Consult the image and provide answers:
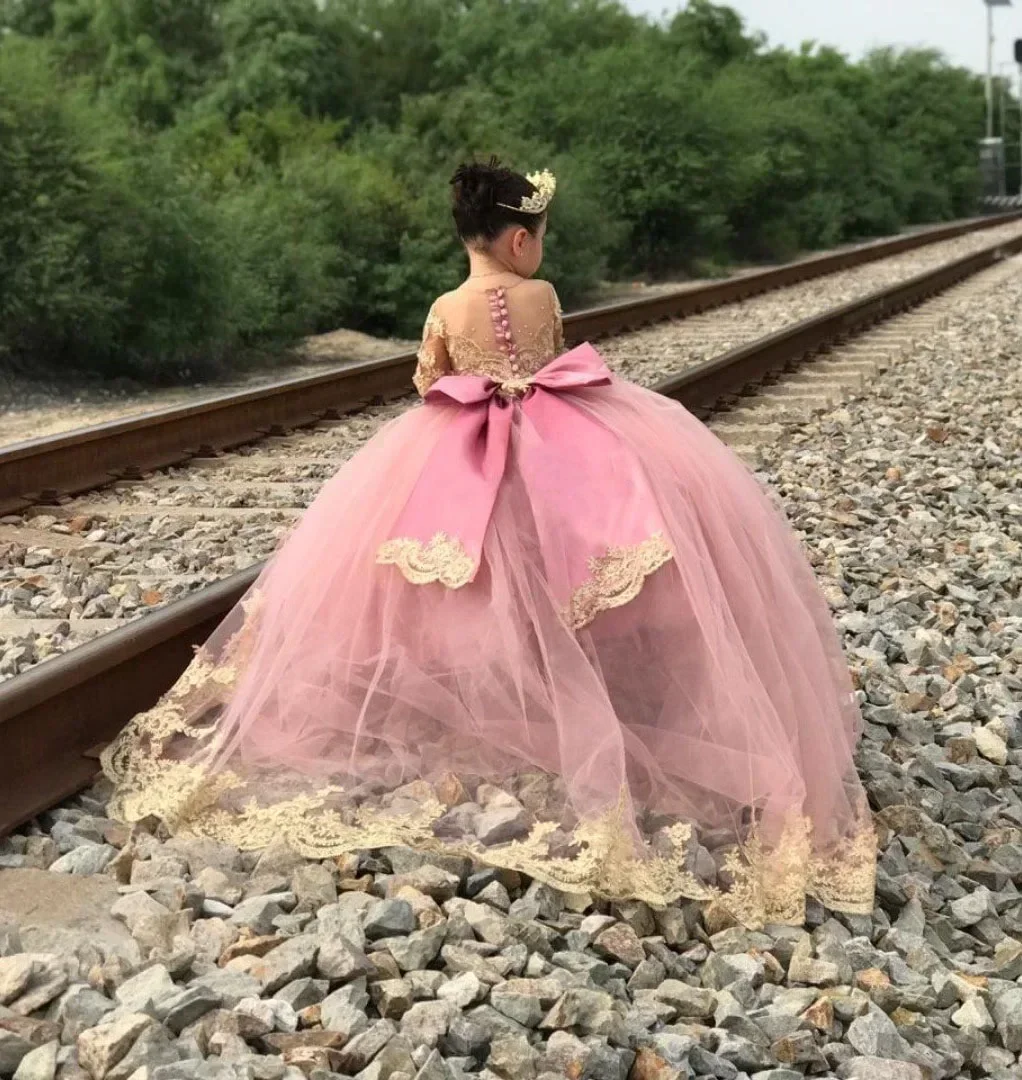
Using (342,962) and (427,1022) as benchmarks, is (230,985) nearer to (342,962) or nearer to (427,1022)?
(342,962)

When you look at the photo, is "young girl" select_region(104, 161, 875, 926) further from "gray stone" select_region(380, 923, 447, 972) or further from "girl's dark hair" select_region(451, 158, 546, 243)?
"gray stone" select_region(380, 923, 447, 972)

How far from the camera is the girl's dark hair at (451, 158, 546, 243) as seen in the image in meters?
3.59

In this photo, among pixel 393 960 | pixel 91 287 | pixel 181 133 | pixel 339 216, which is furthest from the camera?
pixel 181 133

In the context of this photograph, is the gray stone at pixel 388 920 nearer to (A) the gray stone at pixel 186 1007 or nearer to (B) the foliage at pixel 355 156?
(A) the gray stone at pixel 186 1007

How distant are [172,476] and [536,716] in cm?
412

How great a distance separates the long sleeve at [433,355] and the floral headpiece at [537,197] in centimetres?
32

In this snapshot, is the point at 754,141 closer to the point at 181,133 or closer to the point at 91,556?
the point at 181,133

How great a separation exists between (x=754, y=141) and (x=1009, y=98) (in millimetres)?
58086

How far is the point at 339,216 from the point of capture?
54.3ft

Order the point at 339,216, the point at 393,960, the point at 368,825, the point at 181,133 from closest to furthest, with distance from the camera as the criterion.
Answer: the point at 393,960 < the point at 368,825 < the point at 339,216 < the point at 181,133

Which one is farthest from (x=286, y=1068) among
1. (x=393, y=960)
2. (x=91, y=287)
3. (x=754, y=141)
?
(x=754, y=141)

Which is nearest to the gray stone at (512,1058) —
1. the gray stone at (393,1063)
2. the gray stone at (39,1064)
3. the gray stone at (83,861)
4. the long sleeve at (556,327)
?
the gray stone at (393,1063)

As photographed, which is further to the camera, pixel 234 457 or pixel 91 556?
pixel 234 457

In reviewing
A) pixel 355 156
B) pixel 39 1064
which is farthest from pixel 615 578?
pixel 355 156
